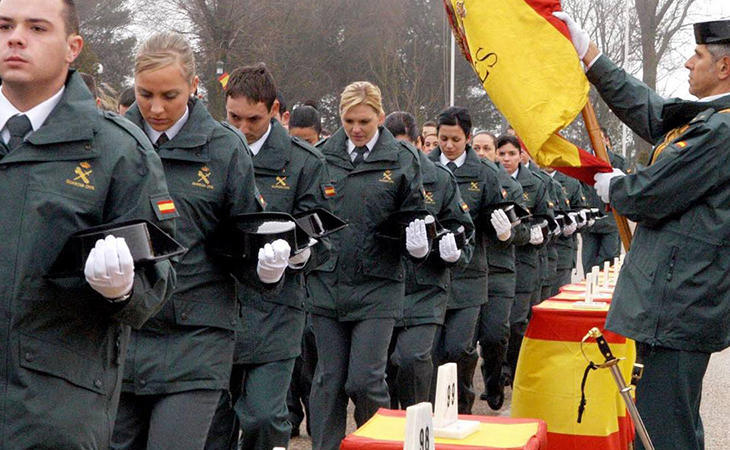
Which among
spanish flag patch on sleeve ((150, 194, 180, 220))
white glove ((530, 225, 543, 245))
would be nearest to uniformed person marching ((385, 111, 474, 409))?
white glove ((530, 225, 543, 245))

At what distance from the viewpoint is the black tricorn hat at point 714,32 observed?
5605mm

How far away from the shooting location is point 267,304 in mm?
6066

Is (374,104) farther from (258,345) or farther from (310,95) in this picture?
(310,95)

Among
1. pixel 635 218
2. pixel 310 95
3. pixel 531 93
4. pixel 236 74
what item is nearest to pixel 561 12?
pixel 531 93

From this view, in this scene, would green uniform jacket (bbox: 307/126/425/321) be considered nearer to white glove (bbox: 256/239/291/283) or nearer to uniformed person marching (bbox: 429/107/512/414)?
uniformed person marching (bbox: 429/107/512/414)

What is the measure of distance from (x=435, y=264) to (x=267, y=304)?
2671 millimetres

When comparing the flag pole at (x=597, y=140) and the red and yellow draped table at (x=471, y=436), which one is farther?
the flag pole at (x=597, y=140)

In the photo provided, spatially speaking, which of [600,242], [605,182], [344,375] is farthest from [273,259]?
[600,242]

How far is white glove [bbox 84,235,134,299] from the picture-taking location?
341 centimetres

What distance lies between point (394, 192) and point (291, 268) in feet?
6.30

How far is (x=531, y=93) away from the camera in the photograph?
608cm

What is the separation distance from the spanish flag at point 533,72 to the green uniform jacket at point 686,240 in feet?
1.71

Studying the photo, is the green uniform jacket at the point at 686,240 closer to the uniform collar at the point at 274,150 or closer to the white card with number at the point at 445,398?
the white card with number at the point at 445,398

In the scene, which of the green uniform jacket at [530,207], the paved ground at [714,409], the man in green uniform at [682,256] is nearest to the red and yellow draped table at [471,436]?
the man in green uniform at [682,256]
